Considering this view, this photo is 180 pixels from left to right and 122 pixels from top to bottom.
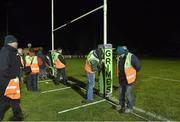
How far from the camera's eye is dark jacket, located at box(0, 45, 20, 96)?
34.1 feet

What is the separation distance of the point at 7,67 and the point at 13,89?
0.55 metres

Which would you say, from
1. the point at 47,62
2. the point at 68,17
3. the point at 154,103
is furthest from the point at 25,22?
the point at 154,103

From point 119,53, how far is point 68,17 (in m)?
60.8

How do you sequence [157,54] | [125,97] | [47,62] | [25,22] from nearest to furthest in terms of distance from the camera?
1. [125,97]
2. [47,62]
3. [157,54]
4. [25,22]

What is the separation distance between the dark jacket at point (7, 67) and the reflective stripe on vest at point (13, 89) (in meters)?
0.08

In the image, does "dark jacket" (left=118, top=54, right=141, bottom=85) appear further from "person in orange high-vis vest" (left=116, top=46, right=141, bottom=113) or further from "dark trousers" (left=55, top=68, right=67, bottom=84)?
"dark trousers" (left=55, top=68, right=67, bottom=84)

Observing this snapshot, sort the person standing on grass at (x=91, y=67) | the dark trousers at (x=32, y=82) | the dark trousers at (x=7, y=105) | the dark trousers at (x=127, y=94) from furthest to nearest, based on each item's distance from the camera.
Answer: the dark trousers at (x=32, y=82)
the person standing on grass at (x=91, y=67)
the dark trousers at (x=127, y=94)
the dark trousers at (x=7, y=105)

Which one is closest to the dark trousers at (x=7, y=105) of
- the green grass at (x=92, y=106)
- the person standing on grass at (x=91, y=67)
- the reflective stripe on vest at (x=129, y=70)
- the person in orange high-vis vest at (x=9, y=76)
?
the person in orange high-vis vest at (x=9, y=76)

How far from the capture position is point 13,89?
10477 millimetres

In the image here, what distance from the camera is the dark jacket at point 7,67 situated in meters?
10.4

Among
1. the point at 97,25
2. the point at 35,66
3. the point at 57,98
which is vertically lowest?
the point at 57,98

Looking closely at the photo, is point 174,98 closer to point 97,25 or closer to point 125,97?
point 125,97

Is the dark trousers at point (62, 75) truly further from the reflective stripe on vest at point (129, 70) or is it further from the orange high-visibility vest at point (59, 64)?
the reflective stripe on vest at point (129, 70)

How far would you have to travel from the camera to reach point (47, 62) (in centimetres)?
2645
